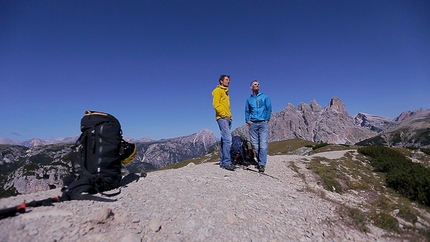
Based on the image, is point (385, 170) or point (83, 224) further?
point (385, 170)

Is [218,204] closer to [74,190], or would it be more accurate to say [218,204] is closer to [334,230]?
[334,230]

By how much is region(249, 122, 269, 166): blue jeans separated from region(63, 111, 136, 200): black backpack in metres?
6.16

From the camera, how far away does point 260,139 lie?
34.9 ft

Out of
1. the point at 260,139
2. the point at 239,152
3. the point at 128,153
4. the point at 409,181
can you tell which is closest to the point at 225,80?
the point at 260,139

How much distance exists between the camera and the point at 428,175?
11703 millimetres

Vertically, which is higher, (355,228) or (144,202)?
(144,202)

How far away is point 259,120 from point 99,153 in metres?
7.00

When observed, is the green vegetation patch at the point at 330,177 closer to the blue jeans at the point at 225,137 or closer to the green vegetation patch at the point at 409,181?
the green vegetation patch at the point at 409,181

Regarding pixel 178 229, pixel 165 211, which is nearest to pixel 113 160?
pixel 165 211

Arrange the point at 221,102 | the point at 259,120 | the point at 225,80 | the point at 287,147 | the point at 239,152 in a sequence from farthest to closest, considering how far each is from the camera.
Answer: the point at 287,147 < the point at 239,152 < the point at 259,120 < the point at 225,80 < the point at 221,102

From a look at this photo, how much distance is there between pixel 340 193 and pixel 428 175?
18.7 feet

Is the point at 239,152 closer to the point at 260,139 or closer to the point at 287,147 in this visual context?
the point at 260,139

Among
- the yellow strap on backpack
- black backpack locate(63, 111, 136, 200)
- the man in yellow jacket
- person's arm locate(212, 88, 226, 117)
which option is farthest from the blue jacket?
black backpack locate(63, 111, 136, 200)

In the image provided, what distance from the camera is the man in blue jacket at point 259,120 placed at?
10.6m
